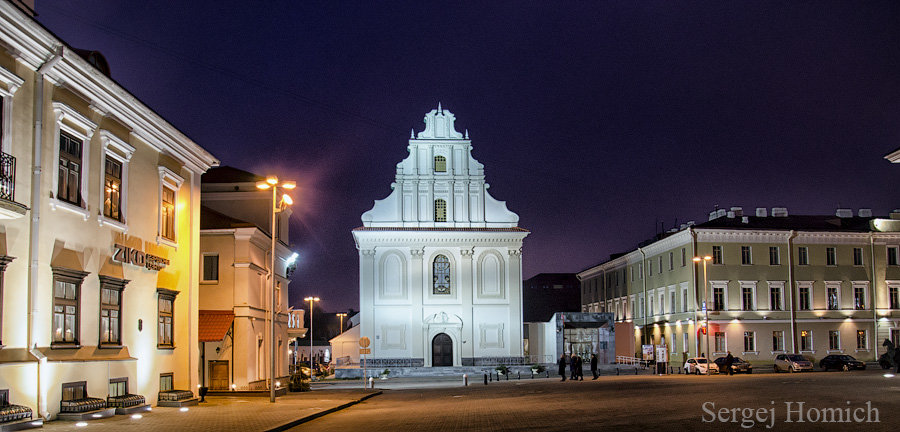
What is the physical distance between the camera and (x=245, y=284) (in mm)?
33844

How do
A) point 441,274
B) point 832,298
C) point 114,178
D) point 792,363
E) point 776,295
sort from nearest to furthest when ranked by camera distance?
point 114,178 < point 792,363 < point 776,295 < point 832,298 < point 441,274

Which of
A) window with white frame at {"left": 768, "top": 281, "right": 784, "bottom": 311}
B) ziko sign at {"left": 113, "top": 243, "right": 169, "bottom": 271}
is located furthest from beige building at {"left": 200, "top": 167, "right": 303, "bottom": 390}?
window with white frame at {"left": 768, "top": 281, "right": 784, "bottom": 311}

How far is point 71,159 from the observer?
19656mm

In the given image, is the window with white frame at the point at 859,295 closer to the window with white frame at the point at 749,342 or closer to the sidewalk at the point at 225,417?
the window with white frame at the point at 749,342

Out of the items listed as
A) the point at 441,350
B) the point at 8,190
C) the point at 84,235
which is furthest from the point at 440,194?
the point at 8,190

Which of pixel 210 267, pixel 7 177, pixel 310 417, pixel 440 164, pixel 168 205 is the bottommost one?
pixel 310 417

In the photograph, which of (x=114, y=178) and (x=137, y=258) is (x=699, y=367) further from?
(x=114, y=178)

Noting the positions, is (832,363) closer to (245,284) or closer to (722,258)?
(722,258)

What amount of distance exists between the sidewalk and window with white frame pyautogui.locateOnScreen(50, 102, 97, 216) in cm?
→ 474

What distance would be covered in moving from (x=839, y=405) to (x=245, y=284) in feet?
69.9

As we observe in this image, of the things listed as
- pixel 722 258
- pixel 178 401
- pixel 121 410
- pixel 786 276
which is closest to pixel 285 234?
pixel 178 401

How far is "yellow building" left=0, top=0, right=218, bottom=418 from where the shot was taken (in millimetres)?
16984

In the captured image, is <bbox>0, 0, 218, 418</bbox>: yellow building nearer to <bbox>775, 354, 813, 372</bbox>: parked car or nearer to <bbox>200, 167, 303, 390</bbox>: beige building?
<bbox>200, 167, 303, 390</bbox>: beige building

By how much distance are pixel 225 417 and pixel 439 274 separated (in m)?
46.4
